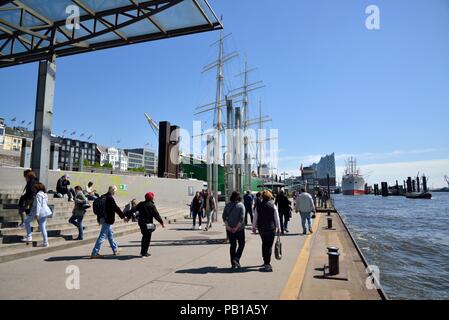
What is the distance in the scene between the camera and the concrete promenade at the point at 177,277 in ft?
15.8

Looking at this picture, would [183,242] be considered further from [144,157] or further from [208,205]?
[144,157]

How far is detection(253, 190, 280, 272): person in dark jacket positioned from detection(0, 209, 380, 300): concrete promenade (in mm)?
415

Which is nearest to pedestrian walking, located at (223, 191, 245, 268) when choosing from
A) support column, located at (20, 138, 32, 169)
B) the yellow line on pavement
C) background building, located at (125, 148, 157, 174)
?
the yellow line on pavement

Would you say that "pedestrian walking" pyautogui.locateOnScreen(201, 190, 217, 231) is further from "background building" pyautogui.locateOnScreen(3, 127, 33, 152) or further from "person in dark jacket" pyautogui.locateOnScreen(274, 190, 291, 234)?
"background building" pyautogui.locateOnScreen(3, 127, 33, 152)

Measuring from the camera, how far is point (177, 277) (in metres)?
5.81

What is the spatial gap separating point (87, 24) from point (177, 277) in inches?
367

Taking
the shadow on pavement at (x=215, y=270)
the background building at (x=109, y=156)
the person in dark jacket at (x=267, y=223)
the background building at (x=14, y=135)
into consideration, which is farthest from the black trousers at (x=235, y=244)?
the background building at (x=109, y=156)

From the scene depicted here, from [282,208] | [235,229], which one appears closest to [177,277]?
[235,229]

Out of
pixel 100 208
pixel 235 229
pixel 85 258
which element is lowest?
pixel 85 258

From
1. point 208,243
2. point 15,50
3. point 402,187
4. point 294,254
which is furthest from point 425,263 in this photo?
point 402,187

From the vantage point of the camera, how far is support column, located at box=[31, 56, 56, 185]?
10.5 meters
